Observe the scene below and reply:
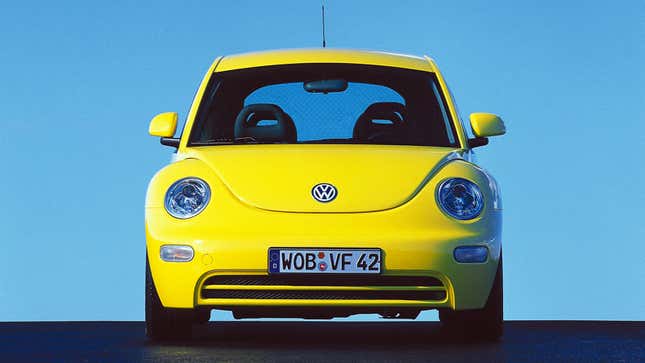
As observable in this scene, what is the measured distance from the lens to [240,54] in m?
8.27

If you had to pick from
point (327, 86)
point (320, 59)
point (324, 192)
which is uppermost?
point (320, 59)

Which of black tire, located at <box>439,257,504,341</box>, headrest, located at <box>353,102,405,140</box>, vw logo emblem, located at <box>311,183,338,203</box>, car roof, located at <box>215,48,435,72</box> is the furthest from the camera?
car roof, located at <box>215,48,435,72</box>

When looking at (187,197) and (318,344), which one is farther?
(318,344)

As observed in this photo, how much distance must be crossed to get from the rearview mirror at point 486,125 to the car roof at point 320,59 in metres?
0.58

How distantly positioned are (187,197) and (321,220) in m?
0.73

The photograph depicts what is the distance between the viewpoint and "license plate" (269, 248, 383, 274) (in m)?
6.31

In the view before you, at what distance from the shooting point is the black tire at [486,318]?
6.68 metres

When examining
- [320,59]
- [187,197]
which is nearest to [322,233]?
[187,197]

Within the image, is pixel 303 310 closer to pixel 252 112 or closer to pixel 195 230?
pixel 195 230

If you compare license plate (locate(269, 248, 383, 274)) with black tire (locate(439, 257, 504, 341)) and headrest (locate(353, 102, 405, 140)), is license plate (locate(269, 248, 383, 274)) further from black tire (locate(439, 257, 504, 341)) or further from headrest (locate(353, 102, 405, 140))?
headrest (locate(353, 102, 405, 140))

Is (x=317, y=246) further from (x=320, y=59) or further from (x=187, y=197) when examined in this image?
(x=320, y=59)

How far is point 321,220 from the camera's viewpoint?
21.1ft

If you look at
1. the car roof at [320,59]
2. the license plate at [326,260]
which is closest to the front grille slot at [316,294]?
the license plate at [326,260]

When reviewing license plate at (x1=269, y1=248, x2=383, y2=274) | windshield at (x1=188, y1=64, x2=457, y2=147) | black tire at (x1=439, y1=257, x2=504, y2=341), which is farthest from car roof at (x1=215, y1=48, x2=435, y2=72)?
license plate at (x1=269, y1=248, x2=383, y2=274)
